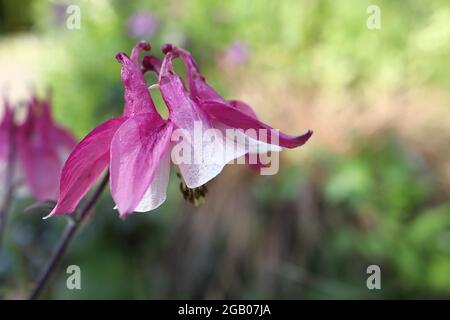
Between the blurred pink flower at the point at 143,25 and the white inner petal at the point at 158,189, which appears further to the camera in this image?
the blurred pink flower at the point at 143,25

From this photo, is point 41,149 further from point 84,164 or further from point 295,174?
point 295,174

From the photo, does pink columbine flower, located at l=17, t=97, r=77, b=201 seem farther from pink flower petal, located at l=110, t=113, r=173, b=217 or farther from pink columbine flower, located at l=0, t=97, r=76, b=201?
pink flower petal, located at l=110, t=113, r=173, b=217

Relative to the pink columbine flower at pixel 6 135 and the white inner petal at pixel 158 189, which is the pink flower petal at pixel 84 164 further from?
the pink columbine flower at pixel 6 135

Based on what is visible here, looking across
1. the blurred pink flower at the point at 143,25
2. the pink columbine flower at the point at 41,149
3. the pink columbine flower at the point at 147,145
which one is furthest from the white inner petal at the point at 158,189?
the blurred pink flower at the point at 143,25

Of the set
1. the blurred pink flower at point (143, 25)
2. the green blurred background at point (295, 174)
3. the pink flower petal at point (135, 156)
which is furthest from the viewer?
the blurred pink flower at point (143, 25)

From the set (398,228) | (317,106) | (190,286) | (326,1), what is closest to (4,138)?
(190,286)

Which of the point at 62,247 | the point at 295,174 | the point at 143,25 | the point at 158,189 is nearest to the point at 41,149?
the point at 62,247

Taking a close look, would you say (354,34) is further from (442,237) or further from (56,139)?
(56,139)
